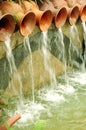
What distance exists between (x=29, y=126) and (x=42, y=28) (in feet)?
6.38

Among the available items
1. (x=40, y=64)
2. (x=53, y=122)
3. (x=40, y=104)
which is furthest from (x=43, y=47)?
(x=53, y=122)

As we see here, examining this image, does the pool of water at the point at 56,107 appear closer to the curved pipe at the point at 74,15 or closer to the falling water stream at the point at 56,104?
the falling water stream at the point at 56,104

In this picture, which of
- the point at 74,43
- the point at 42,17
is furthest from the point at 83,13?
the point at 42,17

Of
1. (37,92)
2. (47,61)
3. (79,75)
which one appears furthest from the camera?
(79,75)

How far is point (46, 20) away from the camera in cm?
603

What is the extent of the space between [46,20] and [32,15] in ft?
1.86

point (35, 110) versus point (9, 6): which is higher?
point (9, 6)

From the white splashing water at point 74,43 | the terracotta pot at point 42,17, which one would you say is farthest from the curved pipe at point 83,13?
the terracotta pot at point 42,17

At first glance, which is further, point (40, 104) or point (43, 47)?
point (43, 47)

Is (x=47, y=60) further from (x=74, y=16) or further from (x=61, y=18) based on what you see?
(x=74, y=16)

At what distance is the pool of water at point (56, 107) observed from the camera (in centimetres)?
484

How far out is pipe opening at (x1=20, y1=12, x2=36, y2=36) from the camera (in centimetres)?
550

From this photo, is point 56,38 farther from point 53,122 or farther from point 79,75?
point 53,122

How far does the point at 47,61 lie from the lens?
6523mm
